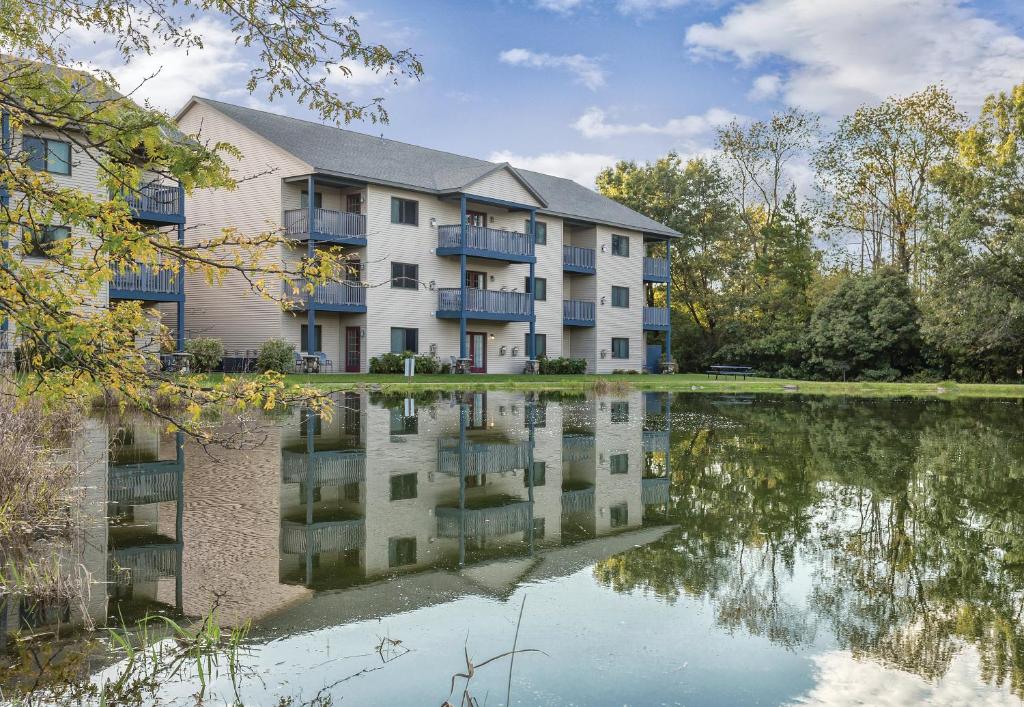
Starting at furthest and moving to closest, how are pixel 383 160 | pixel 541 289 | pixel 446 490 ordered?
1. pixel 541 289
2. pixel 383 160
3. pixel 446 490

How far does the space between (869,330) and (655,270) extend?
1179 cm

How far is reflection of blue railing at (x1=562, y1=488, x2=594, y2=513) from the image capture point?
9047 millimetres

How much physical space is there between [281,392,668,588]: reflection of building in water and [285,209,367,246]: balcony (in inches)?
700

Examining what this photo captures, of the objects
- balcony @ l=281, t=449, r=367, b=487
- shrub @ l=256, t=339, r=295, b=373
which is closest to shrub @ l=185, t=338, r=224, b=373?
shrub @ l=256, t=339, r=295, b=373

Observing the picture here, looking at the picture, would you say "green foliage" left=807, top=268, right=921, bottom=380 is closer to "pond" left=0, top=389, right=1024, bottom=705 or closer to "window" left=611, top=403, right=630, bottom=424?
"window" left=611, top=403, right=630, bottom=424

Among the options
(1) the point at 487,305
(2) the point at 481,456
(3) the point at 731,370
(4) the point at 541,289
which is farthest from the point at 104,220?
(3) the point at 731,370

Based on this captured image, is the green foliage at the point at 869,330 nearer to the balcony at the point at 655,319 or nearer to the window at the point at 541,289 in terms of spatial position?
the balcony at the point at 655,319

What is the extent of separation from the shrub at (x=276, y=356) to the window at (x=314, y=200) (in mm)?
5943

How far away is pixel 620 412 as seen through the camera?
2248 centimetres

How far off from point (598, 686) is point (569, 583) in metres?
1.84

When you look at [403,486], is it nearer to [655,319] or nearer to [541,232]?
[541,232]

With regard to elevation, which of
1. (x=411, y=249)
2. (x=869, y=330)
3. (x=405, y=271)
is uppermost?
(x=411, y=249)

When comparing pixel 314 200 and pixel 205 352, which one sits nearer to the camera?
pixel 205 352

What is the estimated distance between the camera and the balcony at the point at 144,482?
30.8 ft
